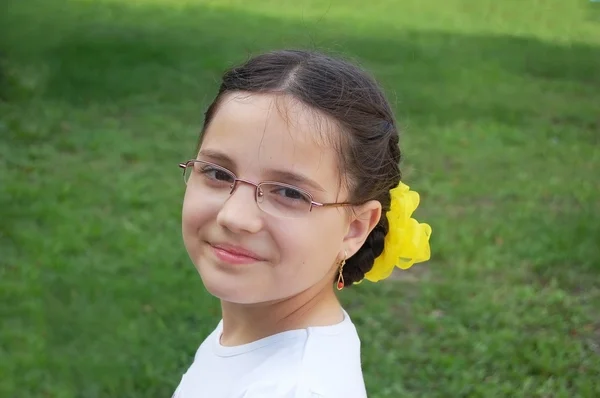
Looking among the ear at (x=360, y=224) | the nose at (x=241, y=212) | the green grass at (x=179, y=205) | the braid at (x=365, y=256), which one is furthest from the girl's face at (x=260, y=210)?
the green grass at (x=179, y=205)

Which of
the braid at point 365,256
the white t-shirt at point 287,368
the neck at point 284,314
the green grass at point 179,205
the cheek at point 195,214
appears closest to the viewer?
the white t-shirt at point 287,368

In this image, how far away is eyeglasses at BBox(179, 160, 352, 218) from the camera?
1666 mm

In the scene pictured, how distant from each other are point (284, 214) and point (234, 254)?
144mm

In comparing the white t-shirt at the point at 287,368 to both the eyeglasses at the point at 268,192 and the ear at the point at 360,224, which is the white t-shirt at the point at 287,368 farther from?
the eyeglasses at the point at 268,192

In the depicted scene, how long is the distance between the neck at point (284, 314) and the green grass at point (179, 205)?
0.87 metres

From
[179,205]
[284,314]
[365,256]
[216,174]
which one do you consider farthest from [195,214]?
[179,205]

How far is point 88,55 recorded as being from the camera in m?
9.58

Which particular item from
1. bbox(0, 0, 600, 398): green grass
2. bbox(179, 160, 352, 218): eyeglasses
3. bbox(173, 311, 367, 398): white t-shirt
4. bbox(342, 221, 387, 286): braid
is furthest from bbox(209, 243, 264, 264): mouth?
bbox(0, 0, 600, 398): green grass

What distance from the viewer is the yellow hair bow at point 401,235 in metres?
2.08

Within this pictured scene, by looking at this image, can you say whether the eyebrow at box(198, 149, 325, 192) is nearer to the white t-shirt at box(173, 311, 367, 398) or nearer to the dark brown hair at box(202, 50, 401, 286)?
the dark brown hair at box(202, 50, 401, 286)

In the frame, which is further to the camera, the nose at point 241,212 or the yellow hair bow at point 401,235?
the yellow hair bow at point 401,235

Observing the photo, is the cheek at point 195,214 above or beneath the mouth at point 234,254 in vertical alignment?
above

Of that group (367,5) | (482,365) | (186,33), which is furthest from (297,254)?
(367,5)

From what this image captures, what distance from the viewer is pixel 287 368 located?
1.66 meters
